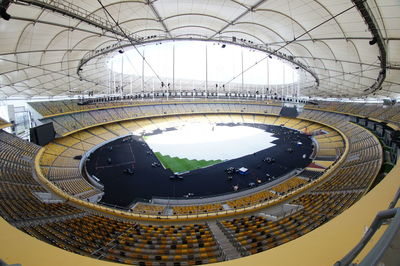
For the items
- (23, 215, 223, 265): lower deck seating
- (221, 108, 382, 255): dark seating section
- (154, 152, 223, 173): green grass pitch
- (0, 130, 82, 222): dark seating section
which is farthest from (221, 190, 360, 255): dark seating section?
(154, 152, 223, 173): green grass pitch

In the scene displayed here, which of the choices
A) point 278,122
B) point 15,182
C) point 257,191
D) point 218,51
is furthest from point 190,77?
point 15,182

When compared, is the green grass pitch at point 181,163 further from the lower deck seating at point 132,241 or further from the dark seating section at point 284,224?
the lower deck seating at point 132,241

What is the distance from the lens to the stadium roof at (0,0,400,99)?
11.8m

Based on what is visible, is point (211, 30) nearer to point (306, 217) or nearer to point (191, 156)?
point (191, 156)

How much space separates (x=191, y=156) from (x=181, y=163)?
2.55 meters

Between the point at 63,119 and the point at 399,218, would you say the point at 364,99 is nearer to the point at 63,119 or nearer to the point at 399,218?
the point at 399,218

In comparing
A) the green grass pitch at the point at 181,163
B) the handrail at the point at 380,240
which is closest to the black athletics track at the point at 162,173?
the green grass pitch at the point at 181,163

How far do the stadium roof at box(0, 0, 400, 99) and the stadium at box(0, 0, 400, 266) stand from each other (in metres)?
0.14

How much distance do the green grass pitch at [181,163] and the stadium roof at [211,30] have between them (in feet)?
43.5

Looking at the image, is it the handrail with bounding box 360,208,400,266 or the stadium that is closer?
the handrail with bounding box 360,208,400,266

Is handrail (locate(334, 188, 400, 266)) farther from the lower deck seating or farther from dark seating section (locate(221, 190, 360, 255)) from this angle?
dark seating section (locate(221, 190, 360, 255))

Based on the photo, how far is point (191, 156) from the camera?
88.0ft

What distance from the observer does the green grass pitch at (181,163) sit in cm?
2304

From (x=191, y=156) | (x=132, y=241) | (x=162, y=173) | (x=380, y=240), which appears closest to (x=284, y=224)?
(x=132, y=241)
